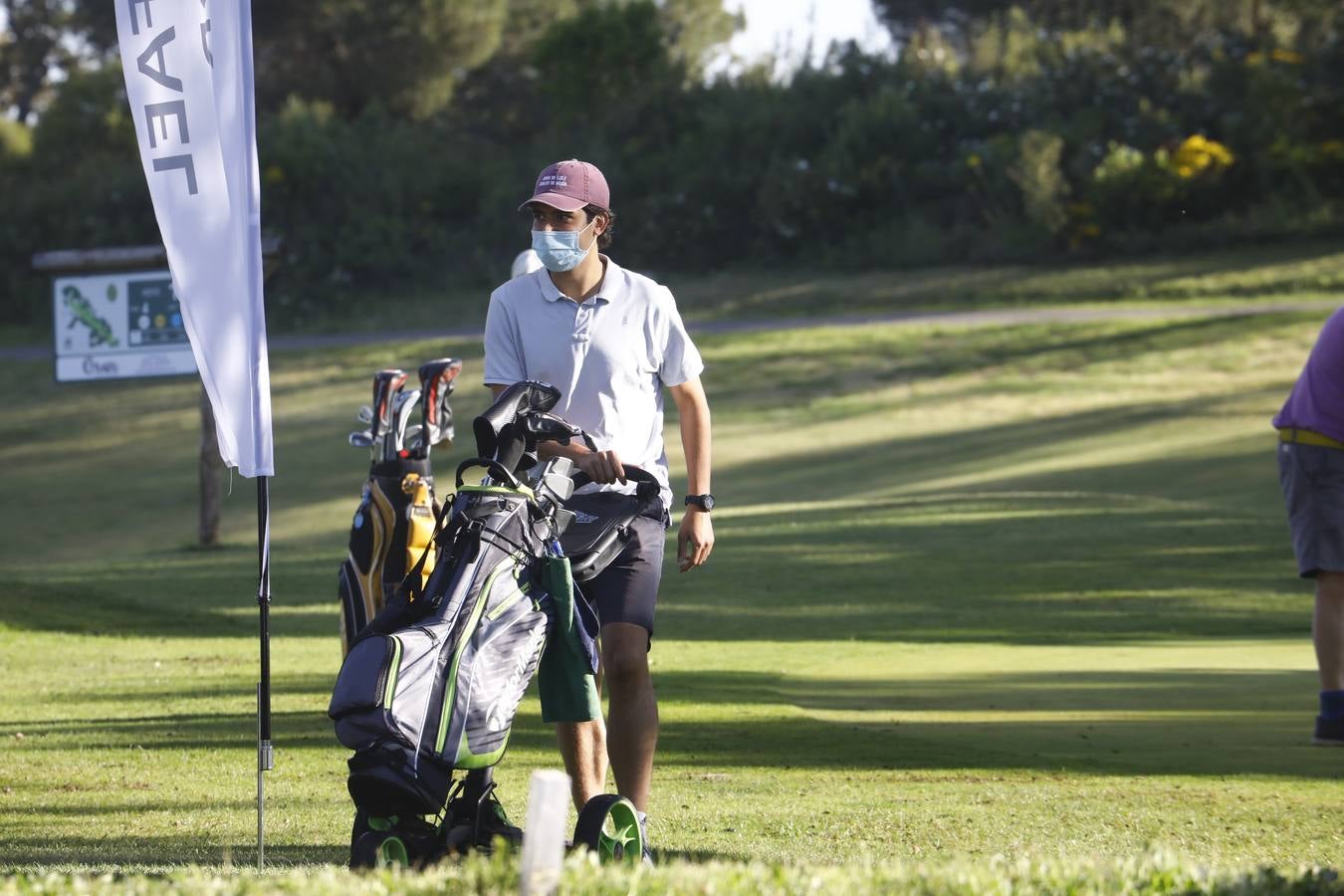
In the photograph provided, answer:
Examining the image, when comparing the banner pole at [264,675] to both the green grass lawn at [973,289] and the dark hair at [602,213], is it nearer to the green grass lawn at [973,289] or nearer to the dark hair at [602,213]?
the dark hair at [602,213]

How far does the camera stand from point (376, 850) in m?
4.60

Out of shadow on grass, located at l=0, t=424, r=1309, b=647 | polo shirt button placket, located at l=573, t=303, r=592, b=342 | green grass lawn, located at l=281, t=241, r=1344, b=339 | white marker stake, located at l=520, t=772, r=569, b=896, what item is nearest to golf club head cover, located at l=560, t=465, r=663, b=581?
polo shirt button placket, located at l=573, t=303, r=592, b=342

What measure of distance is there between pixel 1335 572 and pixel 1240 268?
32.5 m

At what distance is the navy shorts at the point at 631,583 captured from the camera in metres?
5.66

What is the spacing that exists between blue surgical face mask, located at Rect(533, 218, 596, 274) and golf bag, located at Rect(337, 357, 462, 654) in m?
2.85

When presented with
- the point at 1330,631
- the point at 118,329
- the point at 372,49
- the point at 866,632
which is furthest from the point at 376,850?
the point at 372,49

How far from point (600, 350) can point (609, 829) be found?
1578mm

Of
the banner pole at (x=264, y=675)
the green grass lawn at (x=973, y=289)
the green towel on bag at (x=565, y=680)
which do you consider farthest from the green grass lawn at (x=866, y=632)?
the green grass lawn at (x=973, y=289)

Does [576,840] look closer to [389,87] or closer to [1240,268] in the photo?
[1240,268]

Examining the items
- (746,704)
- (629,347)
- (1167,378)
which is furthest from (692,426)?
(1167,378)

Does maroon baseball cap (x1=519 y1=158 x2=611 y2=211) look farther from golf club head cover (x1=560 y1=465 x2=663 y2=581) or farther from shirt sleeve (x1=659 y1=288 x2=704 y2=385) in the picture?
golf club head cover (x1=560 y1=465 x2=663 y2=581)

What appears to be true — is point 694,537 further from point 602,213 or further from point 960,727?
point 960,727

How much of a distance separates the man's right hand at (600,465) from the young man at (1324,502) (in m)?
3.47

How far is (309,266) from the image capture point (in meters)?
48.7
